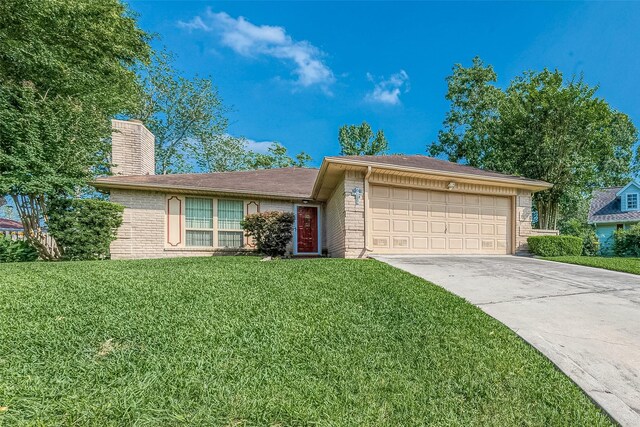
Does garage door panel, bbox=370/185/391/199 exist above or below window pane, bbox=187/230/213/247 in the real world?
above

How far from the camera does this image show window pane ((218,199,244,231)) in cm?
1103

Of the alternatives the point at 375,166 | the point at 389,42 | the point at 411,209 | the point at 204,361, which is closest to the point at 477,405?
the point at 204,361

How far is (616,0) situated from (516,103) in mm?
4452

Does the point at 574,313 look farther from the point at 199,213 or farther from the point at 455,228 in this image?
the point at 199,213

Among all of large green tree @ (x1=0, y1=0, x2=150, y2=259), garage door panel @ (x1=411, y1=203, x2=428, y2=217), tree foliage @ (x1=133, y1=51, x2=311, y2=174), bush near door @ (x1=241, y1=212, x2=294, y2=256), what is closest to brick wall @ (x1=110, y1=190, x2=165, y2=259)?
large green tree @ (x1=0, y1=0, x2=150, y2=259)

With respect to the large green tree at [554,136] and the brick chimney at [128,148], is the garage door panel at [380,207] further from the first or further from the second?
the brick chimney at [128,148]

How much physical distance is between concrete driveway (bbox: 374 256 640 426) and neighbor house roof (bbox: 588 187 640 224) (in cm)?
1865

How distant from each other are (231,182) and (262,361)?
9633 millimetres

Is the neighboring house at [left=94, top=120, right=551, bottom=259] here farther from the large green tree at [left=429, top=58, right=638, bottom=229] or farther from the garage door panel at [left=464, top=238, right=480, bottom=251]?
the large green tree at [left=429, top=58, right=638, bottom=229]

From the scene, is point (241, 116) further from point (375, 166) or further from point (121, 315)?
point (121, 315)

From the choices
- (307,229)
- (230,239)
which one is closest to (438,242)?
(307,229)

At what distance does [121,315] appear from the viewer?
347cm

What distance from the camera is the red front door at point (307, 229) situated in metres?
12.1

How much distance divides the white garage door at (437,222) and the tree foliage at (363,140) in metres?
20.6
